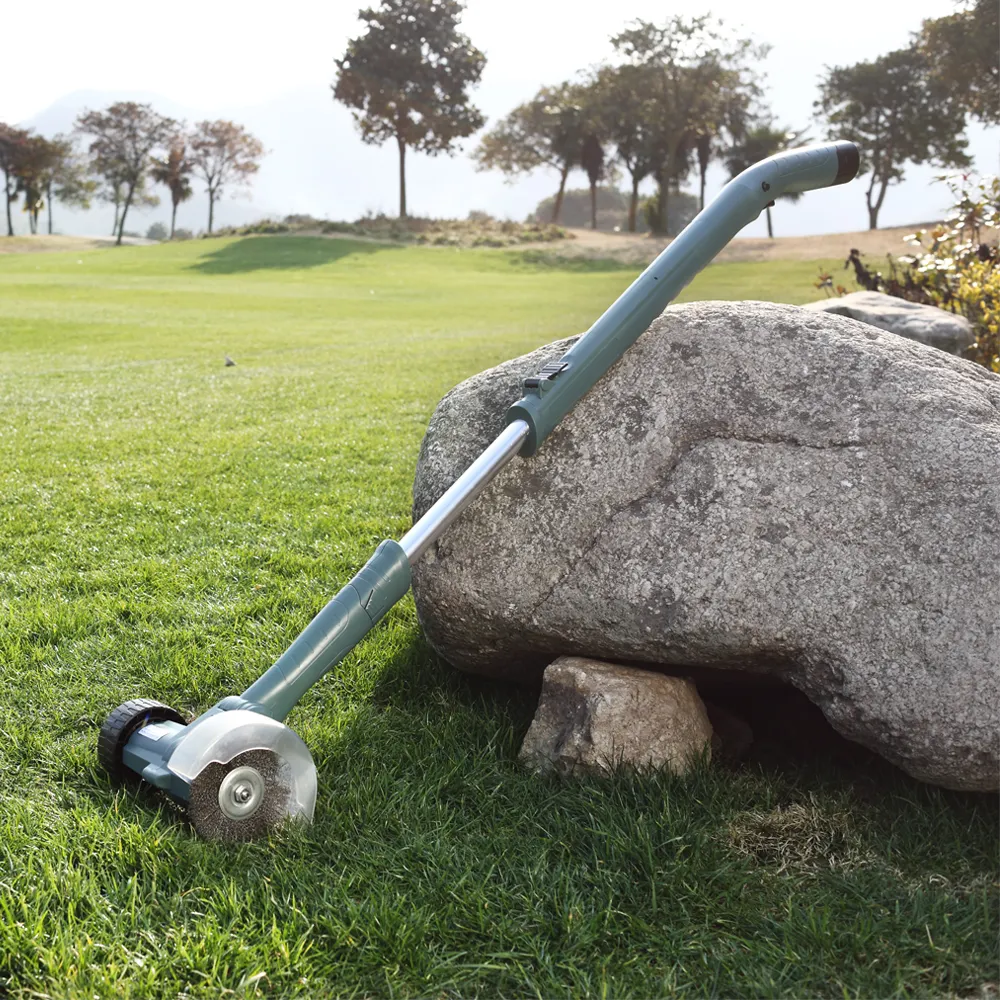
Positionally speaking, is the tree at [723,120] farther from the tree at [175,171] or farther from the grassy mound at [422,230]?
the tree at [175,171]

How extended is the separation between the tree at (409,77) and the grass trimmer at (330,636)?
49.1 metres

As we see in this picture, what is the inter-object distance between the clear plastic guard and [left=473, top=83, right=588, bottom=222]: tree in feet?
199

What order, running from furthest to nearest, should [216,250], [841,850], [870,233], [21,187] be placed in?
[21,187] → [870,233] → [216,250] → [841,850]

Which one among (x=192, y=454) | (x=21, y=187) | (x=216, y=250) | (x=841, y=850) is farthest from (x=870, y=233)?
(x=21, y=187)

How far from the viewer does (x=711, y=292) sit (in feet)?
84.0

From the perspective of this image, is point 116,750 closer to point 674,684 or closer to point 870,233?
point 674,684

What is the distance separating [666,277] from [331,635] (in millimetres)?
1650

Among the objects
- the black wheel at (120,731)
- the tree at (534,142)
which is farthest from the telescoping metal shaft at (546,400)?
the tree at (534,142)

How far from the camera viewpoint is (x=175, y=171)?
217 feet

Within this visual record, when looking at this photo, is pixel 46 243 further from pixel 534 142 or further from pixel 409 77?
pixel 534 142

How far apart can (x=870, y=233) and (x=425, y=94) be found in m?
24.4

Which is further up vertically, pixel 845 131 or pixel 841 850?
pixel 845 131

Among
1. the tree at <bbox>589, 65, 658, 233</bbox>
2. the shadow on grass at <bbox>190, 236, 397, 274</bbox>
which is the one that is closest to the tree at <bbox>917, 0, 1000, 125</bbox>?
the tree at <bbox>589, 65, 658, 233</bbox>

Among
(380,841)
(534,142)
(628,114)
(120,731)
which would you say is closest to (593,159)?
(534,142)
